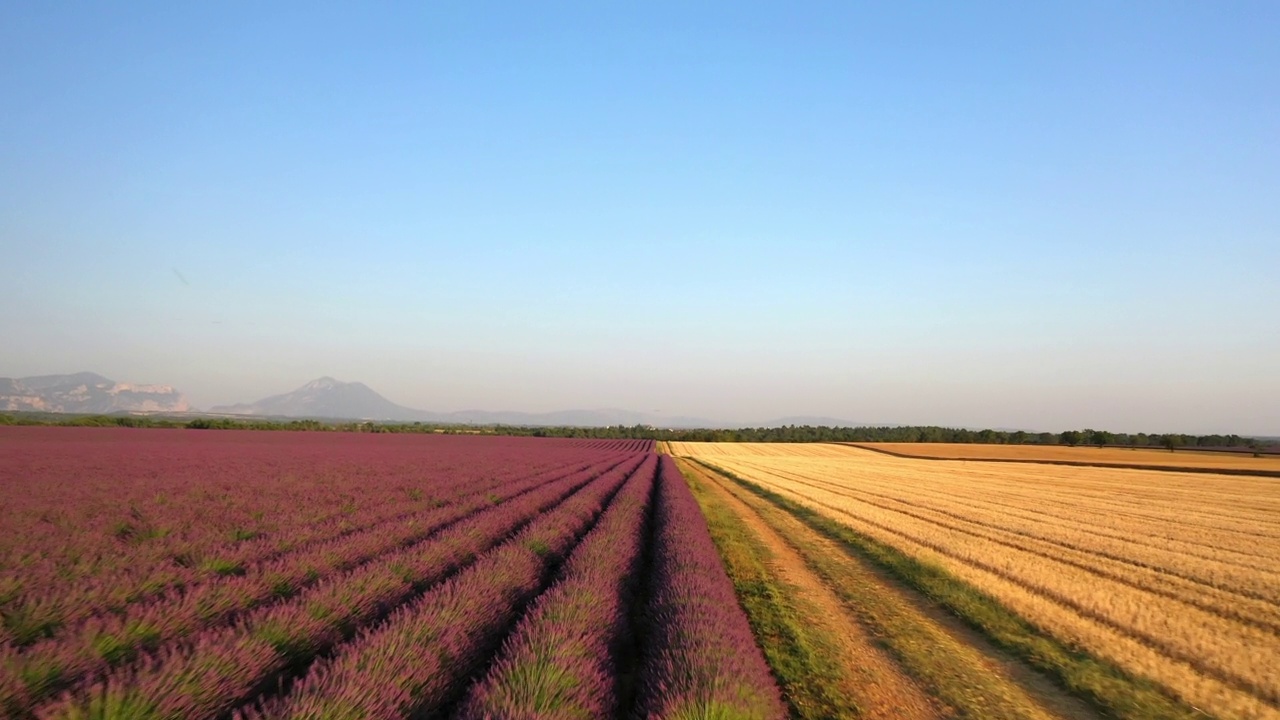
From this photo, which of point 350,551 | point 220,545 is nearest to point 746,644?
point 350,551

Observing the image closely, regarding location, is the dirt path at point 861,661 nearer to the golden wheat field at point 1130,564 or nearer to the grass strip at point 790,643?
the grass strip at point 790,643

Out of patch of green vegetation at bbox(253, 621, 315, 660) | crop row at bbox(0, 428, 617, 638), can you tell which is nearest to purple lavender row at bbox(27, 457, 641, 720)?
patch of green vegetation at bbox(253, 621, 315, 660)

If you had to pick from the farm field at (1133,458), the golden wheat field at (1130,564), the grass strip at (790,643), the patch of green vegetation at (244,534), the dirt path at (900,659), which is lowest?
the dirt path at (900,659)

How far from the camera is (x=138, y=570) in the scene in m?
6.14

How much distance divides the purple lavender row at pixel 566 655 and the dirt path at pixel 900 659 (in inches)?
88.6

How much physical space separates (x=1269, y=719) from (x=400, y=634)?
22.4 feet

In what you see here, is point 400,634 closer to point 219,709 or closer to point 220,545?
point 219,709

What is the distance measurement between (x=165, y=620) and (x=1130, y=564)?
1377 cm

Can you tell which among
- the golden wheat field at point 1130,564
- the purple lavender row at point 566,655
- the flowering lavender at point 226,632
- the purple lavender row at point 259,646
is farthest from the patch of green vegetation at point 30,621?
the golden wheat field at point 1130,564

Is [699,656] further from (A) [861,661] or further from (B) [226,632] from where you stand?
(B) [226,632]

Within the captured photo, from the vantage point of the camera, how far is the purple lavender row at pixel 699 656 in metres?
3.72

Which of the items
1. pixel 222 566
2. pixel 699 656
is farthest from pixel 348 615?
pixel 699 656

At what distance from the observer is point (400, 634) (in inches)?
174

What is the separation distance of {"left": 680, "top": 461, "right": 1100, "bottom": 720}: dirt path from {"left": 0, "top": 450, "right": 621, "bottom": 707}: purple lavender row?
534 cm
